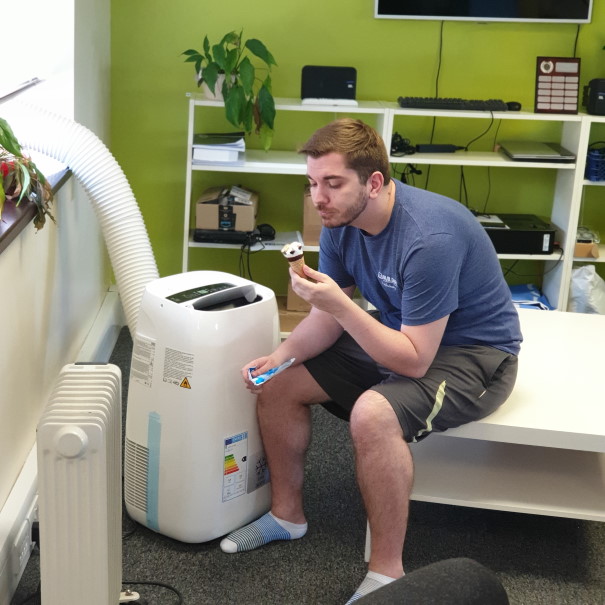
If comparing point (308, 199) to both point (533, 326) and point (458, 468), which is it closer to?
point (533, 326)

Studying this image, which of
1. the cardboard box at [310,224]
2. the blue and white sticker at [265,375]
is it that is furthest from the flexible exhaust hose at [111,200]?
the cardboard box at [310,224]

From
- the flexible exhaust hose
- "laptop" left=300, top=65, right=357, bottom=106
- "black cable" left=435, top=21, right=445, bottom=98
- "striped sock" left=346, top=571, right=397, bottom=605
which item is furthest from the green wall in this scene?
"striped sock" left=346, top=571, right=397, bottom=605

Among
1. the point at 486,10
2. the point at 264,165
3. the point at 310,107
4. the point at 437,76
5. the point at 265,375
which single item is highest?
the point at 486,10

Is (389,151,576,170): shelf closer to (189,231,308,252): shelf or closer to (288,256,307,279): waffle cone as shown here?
(189,231,308,252): shelf

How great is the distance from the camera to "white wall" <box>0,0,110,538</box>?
227 centimetres

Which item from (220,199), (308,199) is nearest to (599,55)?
(308,199)

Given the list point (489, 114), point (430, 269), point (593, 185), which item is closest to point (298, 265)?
Result: point (430, 269)

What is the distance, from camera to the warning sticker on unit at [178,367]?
2.29 meters

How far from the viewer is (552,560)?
8.00ft

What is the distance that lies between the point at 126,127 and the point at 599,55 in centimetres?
204

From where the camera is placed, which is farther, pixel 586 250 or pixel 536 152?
pixel 586 250

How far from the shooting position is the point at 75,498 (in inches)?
71.5

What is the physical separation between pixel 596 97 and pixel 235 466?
2.23m

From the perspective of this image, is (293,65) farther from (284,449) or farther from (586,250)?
(284,449)
